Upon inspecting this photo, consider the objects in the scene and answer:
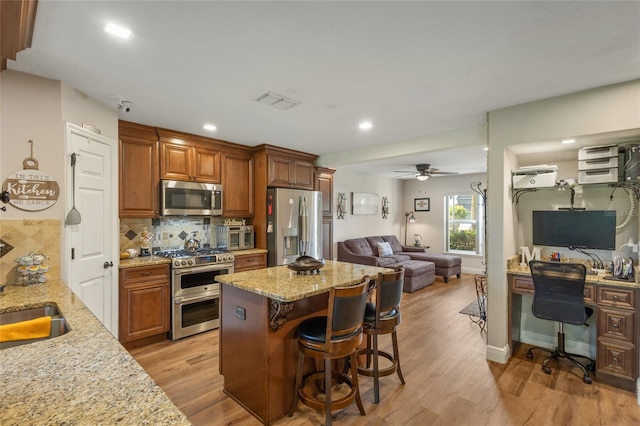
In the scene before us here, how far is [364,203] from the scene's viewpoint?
23.9 ft

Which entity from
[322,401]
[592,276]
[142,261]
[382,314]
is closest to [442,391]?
[382,314]

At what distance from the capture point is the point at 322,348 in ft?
6.56

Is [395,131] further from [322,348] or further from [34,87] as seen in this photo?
[34,87]

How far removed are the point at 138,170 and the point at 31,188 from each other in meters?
1.34

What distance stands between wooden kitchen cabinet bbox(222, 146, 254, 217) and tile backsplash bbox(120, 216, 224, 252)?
0.34 meters

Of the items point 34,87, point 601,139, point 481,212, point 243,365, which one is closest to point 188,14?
point 34,87

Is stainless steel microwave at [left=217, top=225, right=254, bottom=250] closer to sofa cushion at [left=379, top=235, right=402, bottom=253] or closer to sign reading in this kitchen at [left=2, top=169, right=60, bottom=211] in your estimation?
sign reading in this kitchen at [left=2, top=169, right=60, bottom=211]

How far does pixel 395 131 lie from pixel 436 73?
154 cm

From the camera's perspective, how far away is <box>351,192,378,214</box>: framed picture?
→ 7.03 metres

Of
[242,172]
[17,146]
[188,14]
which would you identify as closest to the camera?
[188,14]

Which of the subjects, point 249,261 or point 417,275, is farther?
point 417,275

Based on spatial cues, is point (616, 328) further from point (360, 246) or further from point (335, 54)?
point (360, 246)

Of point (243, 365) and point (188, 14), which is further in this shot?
point (243, 365)

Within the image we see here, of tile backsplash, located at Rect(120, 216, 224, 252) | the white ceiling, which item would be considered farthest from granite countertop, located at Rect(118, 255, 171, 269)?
the white ceiling
